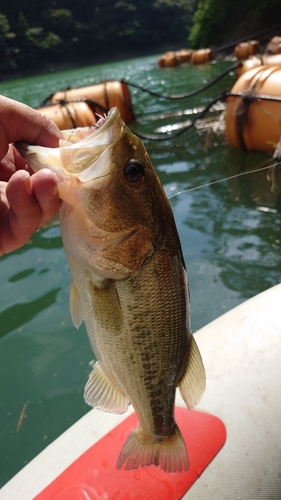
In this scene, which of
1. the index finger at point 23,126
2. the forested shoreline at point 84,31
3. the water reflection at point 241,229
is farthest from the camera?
the forested shoreline at point 84,31

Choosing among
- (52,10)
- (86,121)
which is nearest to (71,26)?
(52,10)

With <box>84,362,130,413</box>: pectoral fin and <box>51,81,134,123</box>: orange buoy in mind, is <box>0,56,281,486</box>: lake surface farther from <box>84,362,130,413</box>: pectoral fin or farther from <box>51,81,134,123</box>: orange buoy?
<box>51,81,134,123</box>: orange buoy

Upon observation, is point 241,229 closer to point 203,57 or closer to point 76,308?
point 76,308

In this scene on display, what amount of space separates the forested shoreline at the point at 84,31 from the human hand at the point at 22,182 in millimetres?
57038

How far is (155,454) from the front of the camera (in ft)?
5.56

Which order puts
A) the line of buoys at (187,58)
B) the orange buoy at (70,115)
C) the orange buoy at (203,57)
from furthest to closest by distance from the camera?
the line of buoys at (187,58) → the orange buoy at (203,57) → the orange buoy at (70,115)

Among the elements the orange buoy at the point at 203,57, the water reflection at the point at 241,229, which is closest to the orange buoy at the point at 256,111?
the water reflection at the point at 241,229

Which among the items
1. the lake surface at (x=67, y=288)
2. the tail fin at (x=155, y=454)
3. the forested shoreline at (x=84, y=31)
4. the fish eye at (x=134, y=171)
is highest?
the forested shoreline at (x=84, y=31)

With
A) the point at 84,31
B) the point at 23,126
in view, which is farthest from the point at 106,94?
the point at 84,31

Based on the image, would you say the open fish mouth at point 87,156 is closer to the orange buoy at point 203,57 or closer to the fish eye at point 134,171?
the fish eye at point 134,171

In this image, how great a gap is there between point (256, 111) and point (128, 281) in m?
6.43

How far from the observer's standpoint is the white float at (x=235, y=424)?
6.15 feet

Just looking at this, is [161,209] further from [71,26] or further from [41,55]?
[71,26]

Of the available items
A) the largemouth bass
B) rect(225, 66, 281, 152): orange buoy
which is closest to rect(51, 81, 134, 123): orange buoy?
rect(225, 66, 281, 152): orange buoy
